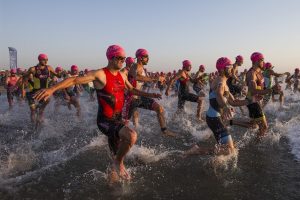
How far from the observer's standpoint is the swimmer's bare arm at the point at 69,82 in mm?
3843

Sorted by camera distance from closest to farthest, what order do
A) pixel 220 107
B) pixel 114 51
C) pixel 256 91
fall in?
1. pixel 114 51
2. pixel 220 107
3. pixel 256 91

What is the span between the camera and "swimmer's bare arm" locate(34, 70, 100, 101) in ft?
12.6

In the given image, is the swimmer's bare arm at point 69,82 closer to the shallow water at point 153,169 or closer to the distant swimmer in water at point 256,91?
the shallow water at point 153,169

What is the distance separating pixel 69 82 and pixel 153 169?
2.26 meters

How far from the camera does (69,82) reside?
14.0 feet

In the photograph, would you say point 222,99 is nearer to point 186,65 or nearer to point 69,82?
point 69,82

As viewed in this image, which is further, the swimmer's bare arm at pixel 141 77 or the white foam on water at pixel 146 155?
the swimmer's bare arm at pixel 141 77

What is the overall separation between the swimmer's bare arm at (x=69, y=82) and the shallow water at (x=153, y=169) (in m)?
1.47

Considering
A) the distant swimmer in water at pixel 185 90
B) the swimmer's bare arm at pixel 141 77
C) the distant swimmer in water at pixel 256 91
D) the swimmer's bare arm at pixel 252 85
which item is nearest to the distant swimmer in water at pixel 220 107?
the swimmer's bare arm at pixel 252 85

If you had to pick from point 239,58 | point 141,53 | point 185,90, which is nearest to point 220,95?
point 141,53

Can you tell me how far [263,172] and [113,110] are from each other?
257 centimetres

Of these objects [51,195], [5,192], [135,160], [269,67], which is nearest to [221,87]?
[135,160]

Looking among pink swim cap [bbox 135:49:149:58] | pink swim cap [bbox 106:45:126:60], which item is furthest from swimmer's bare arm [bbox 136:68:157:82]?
pink swim cap [bbox 106:45:126:60]

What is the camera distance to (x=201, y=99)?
10.6 meters
